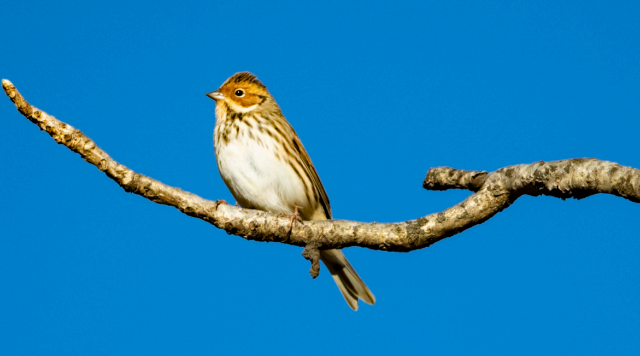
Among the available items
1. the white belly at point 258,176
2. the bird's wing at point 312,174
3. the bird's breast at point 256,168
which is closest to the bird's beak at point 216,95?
the bird's breast at point 256,168

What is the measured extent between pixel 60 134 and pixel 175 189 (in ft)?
3.46

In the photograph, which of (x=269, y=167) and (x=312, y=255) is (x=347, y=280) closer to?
(x=269, y=167)

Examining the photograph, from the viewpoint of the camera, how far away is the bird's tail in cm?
791

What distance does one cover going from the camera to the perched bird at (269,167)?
7.73 m

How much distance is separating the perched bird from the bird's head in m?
0.01

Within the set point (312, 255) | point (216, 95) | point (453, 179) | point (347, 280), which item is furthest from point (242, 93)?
point (453, 179)

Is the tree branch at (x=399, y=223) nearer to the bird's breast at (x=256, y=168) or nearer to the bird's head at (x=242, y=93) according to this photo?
the bird's breast at (x=256, y=168)

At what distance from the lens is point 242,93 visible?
335 inches

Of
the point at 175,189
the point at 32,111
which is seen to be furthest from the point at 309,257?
the point at 32,111

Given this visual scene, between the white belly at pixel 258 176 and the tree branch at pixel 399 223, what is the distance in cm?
138

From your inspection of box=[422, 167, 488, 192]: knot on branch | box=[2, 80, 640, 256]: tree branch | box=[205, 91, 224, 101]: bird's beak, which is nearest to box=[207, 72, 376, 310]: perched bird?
box=[205, 91, 224, 101]: bird's beak

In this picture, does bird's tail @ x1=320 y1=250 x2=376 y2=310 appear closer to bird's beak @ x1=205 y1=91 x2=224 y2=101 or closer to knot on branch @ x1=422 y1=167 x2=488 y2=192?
knot on branch @ x1=422 y1=167 x2=488 y2=192

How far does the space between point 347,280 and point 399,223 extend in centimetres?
219

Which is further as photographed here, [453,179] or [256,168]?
[256,168]
